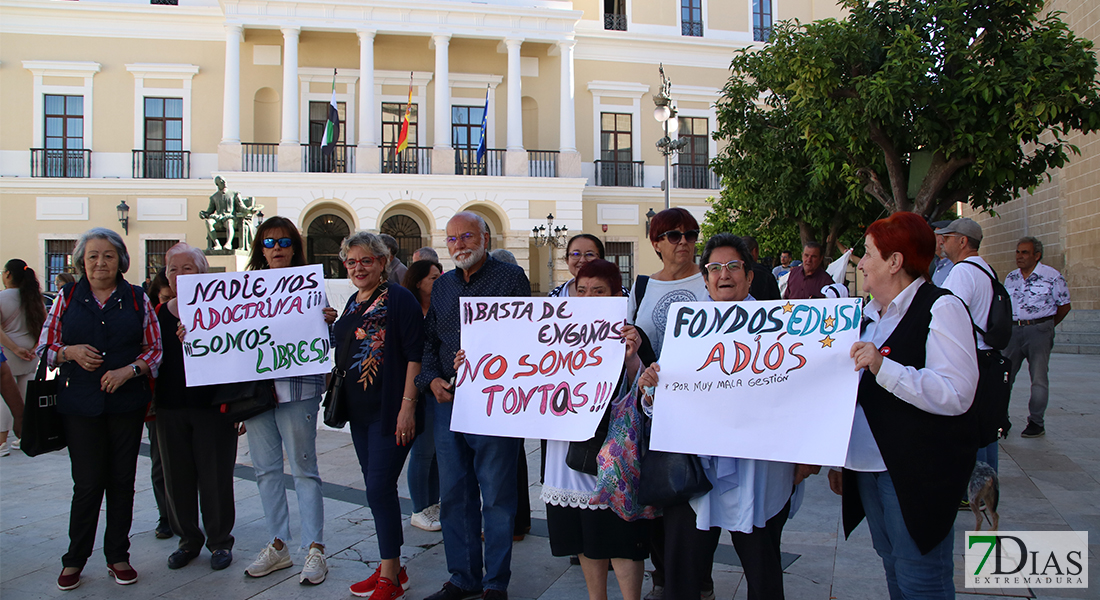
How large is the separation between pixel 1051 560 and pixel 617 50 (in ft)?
91.6

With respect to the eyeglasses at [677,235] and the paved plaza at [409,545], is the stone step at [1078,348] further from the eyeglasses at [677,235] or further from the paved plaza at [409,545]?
the eyeglasses at [677,235]

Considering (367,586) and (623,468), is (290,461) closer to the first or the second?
(367,586)

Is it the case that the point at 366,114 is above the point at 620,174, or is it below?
above

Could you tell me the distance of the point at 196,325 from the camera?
4125 millimetres

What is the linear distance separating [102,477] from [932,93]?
8.36 m

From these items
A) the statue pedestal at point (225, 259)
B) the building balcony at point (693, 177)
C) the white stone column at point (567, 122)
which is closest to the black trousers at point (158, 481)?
the statue pedestal at point (225, 259)

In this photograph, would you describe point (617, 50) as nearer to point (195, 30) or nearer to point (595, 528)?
point (195, 30)

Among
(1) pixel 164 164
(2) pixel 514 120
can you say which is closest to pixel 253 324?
(2) pixel 514 120

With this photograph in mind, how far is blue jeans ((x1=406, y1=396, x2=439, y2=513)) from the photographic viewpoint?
15.5 feet

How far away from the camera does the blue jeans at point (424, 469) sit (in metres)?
4.73

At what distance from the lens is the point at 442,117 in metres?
26.1

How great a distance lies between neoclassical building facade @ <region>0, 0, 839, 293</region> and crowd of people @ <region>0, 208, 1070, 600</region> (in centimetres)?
2143

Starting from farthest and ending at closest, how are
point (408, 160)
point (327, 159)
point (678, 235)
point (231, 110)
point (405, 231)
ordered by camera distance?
point (405, 231) < point (408, 160) < point (327, 159) < point (231, 110) < point (678, 235)

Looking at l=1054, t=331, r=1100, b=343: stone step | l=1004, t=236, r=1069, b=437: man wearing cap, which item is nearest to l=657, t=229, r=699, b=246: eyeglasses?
l=1004, t=236, r=1069, b=437: man wearing cap
